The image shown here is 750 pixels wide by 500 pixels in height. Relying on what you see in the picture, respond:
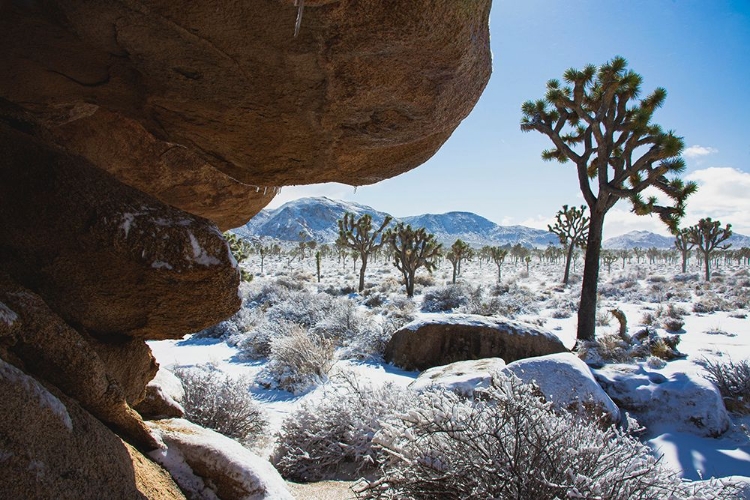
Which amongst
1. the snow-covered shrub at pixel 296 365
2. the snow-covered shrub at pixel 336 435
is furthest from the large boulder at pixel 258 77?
the snow-covered shrub at pixel 296 365

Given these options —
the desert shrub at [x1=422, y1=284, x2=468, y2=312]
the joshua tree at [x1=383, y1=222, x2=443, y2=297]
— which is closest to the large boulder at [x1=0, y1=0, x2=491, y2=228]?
the desert shrub at [x1=422, y1=284, x2=468, y2=312]

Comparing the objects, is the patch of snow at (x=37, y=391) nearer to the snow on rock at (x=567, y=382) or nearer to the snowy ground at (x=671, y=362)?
the snowy ground at (x=671, y=362)

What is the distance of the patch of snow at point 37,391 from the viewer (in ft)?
5.30

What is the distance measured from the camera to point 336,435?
15.9 feet

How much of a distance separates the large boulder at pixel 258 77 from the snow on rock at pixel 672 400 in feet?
16.6

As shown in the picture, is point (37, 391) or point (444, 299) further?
point (444, 299)

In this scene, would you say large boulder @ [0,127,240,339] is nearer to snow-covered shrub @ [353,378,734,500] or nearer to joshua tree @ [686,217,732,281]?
snow-covered shrub @ [353,378,734,500]

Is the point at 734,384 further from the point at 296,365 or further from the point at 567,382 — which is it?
the point at 296,365

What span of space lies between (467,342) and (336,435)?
4509mm

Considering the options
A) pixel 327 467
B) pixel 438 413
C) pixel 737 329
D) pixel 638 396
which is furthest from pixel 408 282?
pixel 438 413

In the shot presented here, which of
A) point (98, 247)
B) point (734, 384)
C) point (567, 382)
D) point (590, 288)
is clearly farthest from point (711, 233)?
point (98, 247)

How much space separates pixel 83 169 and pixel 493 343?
25.3 ft

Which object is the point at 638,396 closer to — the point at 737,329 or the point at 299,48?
the point at 299,48

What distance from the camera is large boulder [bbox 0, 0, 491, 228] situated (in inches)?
89.7
